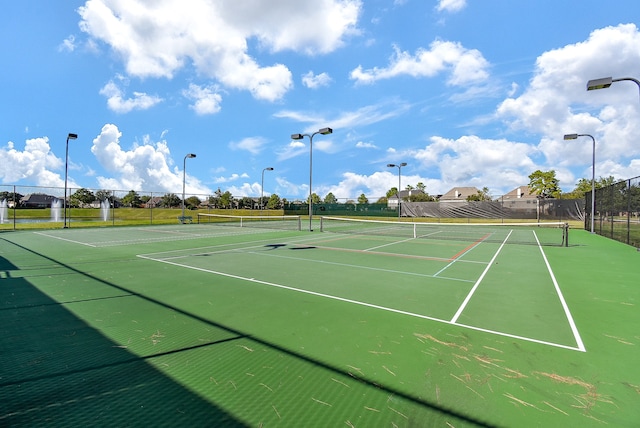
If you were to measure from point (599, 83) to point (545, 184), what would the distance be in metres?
53.6

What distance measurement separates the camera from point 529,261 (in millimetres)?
10320

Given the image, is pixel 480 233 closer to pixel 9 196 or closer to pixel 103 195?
pixel 103 195

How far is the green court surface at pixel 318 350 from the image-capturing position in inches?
103

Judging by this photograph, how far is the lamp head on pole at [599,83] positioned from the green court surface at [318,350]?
712 centimetres

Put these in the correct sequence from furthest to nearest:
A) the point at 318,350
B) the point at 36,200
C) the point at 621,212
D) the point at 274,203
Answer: the point at 274,203 < the point at 36,200 < the point at 621,212 < the point at 318,350

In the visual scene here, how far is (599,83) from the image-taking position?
10734 millimetres

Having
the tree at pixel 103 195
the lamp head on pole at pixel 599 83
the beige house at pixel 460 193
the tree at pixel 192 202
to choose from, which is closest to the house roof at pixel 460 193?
the beige house at pixel 460 193

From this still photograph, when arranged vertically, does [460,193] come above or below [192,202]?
above

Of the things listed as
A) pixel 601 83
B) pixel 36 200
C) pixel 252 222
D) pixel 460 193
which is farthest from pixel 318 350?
pixel 460 193

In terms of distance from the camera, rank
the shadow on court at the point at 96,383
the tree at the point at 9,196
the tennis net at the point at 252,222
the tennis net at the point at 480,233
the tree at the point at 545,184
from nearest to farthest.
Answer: the shadow on court at the point at 96,383 < the tennis net at the point at 480,233 < the tree at the point at 9,196 < the tennis net at the point at 252,222 < the tree at the point at 545,184

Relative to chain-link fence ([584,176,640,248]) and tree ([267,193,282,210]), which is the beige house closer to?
tree ([267,193,282,210])

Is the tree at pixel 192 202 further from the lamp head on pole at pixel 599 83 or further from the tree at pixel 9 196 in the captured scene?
the lamp head on pole at pixel 599 83

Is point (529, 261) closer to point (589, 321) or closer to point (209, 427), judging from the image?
point (589, 321)

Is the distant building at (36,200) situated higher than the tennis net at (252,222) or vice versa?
the distant building at (36,200)
